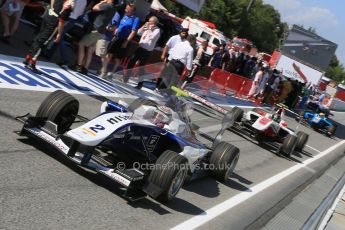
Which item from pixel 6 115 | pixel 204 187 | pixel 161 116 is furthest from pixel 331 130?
pixel 6 115

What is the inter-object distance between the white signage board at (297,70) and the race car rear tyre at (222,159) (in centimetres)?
2135

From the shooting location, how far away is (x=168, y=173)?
19.3 ft

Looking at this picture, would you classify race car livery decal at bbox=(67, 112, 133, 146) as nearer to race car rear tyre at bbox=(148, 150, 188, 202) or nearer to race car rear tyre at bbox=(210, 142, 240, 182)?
race car rear tyre at bbox=(148, 150, 188, 202)

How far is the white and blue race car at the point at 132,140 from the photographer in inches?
224

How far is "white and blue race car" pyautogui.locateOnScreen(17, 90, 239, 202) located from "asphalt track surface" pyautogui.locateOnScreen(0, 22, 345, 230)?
8.3 inches

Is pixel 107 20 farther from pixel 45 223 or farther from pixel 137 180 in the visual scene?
pixel 45 223

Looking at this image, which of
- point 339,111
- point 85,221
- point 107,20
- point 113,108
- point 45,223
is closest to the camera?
point 45,223

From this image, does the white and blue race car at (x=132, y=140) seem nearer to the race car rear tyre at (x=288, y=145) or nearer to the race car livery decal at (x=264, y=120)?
the race car rear tyre at (x=288, y=145)

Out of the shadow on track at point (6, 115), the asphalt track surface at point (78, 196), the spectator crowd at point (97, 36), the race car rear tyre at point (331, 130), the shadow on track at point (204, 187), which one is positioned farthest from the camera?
the race car rear tyre at point (331, 130)

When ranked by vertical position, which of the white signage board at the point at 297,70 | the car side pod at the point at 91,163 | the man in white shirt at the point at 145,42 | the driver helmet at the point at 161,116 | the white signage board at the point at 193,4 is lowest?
the car side pod at the point at 91,163

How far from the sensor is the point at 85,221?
4.89 meters

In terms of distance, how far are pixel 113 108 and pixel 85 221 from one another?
224cm

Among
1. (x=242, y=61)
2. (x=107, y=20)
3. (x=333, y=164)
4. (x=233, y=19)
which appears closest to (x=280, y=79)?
(x=242, y=61)

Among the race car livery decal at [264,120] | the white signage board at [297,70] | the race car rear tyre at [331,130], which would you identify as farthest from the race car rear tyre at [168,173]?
the white signage board at [297,70]
